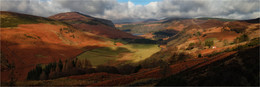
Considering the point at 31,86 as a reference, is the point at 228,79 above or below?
above

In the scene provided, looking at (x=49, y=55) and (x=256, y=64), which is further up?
(x=256, y=64)

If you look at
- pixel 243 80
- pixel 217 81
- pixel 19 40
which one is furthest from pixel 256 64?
pixel 19 40

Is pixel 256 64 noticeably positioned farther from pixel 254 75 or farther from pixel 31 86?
pixel 31 86

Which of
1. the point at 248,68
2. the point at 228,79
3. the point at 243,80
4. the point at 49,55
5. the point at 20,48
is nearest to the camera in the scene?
the point at 243,80

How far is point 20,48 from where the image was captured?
81562mm

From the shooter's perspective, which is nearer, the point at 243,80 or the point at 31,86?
the point at 243,80

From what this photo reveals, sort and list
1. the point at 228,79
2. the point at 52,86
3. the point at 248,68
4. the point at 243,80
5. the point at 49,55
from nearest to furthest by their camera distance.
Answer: the point at 243,80 → the point at 228,79 → the point at 248,68 → the point at 52,86 → the point at 49,55

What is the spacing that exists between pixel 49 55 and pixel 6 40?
3116 cm

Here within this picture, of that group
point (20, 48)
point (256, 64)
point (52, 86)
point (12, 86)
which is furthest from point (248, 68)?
point (20, 48)

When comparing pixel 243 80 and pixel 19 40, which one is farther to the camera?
pixel 19 40

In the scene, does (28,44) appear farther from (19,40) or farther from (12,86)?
(12,86)

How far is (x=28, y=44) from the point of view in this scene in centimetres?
Answer: 9144

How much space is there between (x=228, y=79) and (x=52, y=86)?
36.7 m

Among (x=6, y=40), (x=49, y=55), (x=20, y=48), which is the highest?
(x=6, y=40)
